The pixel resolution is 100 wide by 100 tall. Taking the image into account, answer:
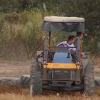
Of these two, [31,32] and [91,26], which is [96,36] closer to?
[91,26]

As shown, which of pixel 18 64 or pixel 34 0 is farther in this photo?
pixel 34 0

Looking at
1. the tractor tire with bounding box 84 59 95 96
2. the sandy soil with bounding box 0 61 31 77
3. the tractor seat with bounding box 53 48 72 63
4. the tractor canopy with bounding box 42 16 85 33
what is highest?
the tractor canopy with bounding box 42 16 85 33

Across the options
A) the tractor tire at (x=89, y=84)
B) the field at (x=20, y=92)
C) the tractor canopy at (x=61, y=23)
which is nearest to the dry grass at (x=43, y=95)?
the field at (x=20, y=92)

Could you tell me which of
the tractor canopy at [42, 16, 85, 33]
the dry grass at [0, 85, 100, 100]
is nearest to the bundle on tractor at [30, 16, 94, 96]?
the tractor canopy at [42, 16, 85, 33]

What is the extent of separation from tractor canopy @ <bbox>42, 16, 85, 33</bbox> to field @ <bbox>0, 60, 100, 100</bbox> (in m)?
1.55

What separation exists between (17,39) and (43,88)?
7985 mm

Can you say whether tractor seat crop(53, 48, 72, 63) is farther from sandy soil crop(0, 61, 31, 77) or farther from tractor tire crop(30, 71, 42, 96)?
sandy soil crop(0, 61, 31, 77)

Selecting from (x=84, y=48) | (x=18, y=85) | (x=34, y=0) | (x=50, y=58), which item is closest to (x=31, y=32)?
(x=84, y=48)

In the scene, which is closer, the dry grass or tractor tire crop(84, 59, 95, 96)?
the dry grass

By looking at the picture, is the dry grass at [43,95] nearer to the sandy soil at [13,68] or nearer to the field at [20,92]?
the field at [20,92]

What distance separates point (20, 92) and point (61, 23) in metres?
1.97

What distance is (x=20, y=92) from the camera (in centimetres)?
1014

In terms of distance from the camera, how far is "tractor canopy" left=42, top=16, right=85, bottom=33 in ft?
33.2

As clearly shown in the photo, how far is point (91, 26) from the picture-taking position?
16.1 metres
